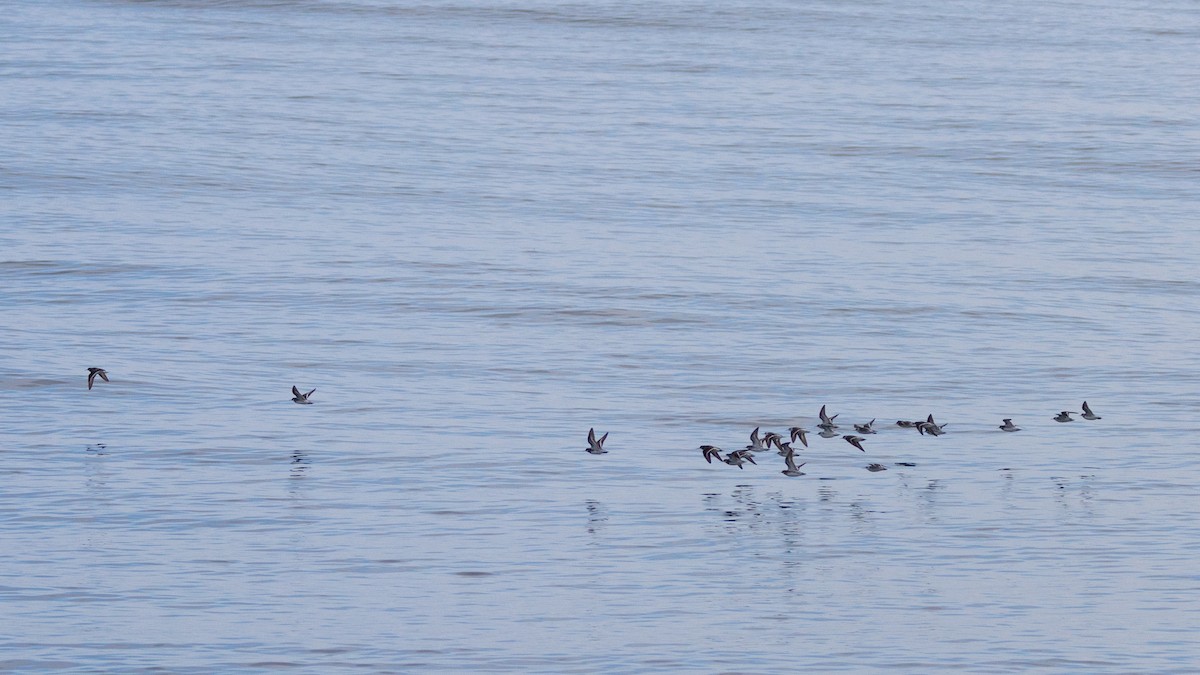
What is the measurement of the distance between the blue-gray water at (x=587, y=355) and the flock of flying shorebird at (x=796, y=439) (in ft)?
0.79

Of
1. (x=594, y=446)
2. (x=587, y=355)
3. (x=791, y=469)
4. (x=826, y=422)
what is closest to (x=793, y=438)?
Answer: (x=791, y=469)

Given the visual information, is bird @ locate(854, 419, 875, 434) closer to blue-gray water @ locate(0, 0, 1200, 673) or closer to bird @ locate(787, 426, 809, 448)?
blue-gray water @ locate(0, 0, 1200, 673)

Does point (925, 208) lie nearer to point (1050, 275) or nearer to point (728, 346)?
point (1050, 275)

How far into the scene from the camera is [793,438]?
2367 cm

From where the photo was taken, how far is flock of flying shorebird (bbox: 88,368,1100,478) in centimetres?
2303

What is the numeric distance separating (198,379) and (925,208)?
2017 cm

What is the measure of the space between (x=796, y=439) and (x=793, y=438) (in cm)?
59

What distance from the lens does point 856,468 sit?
77.6ft

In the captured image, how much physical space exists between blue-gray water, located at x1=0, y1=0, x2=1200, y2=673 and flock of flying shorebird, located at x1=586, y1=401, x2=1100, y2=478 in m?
0.24

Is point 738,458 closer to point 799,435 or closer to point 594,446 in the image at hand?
point 799,435

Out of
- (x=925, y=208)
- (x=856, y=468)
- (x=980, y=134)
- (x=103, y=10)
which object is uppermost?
(x=103, y=10)

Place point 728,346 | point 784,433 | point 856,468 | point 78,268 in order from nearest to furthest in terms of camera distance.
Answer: point 856,468
point 784,433
point 728,346
point 78,268

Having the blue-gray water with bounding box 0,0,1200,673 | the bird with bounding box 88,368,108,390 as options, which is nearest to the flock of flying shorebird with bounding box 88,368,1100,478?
the bird with bounding box 88,368,108,390

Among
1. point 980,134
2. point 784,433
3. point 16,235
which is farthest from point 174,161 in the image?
point 784,433
